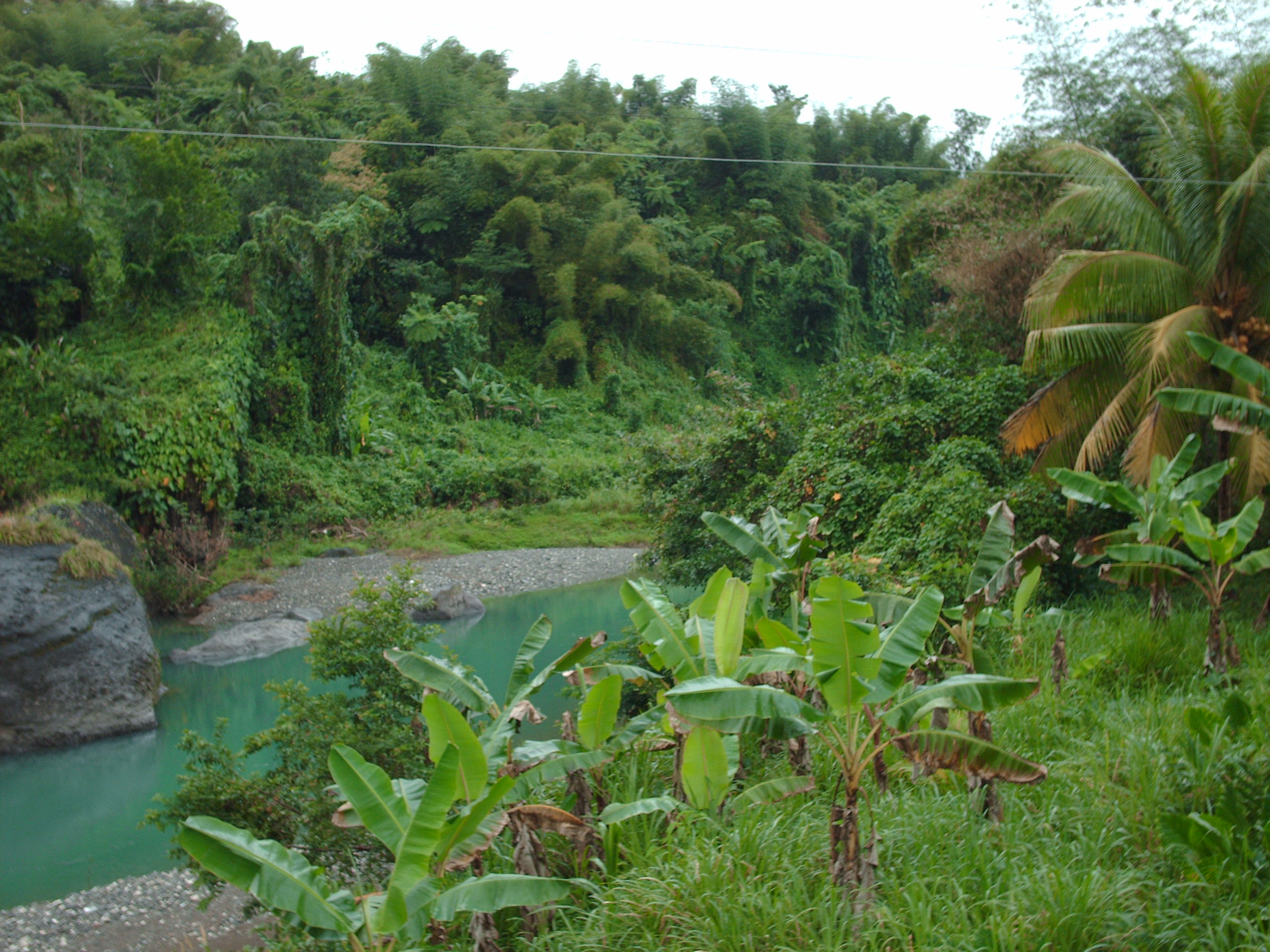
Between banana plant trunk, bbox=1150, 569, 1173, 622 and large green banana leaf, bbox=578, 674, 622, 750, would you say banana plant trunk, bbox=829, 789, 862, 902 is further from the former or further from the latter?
banana plant trunk, bbox=1150, 569, 1173, 622

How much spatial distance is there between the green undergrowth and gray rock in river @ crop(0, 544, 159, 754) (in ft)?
24.6

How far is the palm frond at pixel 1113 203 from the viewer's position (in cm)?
867

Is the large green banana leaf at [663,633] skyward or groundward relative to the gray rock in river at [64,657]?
skyward

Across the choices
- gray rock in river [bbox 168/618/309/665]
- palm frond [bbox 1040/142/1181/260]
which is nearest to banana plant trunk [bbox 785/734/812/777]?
palm frond [bbox 1040/142/1181/260]

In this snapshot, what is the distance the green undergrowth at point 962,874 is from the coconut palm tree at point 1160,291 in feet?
14.2

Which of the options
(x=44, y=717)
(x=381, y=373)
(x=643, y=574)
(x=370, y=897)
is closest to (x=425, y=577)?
(x=643, y=574)

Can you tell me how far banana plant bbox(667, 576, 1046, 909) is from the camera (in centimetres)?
283

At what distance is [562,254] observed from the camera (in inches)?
1151

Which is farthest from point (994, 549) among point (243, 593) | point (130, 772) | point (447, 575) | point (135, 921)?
point (447, 575)

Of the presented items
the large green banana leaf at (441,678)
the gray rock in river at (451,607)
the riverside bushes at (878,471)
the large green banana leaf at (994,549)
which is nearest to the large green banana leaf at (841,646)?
the large green banana leaf at (441,678)

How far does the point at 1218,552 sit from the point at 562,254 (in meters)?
26.0

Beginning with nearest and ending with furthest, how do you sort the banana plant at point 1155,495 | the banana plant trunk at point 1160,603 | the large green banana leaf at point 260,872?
the large green banana leaf at point 260,872 → the banana plant at point 1155,495 → the banana plant trunk at point 1160,603

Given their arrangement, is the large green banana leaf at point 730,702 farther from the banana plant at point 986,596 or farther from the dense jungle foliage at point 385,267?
the dense jungle foliage at point 385,267

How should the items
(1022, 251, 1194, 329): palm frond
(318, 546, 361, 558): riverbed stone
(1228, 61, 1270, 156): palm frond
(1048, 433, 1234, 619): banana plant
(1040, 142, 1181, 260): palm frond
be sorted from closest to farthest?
(1048, 433, 1234, 619): banana plant, (1228, 61, 1270, 156): palm frond, (1022, 251, 1194, 329): palm frond, (1040, 142, 1181, 260): palm frond, (318, 546, 361, 558): riverbed stone
